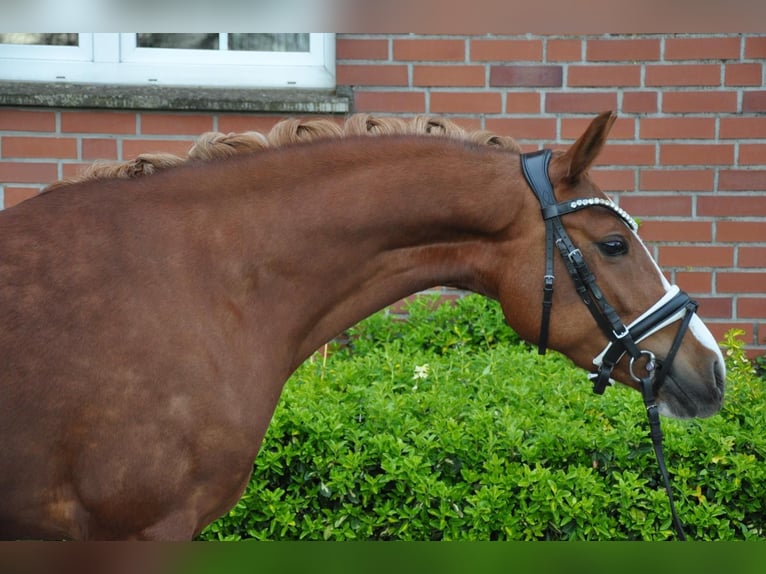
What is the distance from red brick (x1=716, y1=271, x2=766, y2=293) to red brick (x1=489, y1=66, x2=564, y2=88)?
1472 millimetres

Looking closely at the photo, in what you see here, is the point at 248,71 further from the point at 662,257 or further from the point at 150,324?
the point at 150,324

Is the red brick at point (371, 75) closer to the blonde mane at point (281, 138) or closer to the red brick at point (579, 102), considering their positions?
the red brick at point (579, 102)

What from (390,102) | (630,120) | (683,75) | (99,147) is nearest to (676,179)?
(630,120)

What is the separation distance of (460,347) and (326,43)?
6.36 ft

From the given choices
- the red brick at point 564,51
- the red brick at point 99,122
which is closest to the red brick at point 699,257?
the red brick at point 564,51

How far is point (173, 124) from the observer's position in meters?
4.62

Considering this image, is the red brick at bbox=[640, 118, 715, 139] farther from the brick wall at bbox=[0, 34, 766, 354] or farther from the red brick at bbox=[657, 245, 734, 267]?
the red brick at bbox=[657, 245, 734, 267]

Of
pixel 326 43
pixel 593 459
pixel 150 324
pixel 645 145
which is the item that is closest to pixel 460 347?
pixel 593 459

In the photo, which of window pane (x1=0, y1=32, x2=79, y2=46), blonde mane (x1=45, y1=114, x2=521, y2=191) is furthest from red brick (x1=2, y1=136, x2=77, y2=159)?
blonde mane (x1=45, y1=114, x2=521, y2=191)

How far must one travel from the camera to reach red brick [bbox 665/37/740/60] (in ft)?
15.0

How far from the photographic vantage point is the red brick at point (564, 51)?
15.2ft

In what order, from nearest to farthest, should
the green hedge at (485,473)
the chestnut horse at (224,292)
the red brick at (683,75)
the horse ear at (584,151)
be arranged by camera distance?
the chestnut horse at (224,292) → the horse ear at (584,151) → the green hedge at (485,473) → the red brick at (683,75)

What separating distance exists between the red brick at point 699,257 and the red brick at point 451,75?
1451 millimetres

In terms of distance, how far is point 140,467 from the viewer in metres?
1.98
